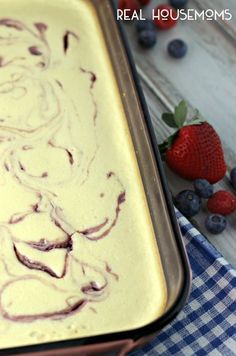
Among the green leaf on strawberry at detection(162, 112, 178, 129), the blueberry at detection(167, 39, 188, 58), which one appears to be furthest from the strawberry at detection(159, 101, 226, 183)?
the blueberry at detection(167, 39, 188, 58)

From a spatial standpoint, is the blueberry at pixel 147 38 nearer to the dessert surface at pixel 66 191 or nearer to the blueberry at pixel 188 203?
the dessert surface at pixel 66 191

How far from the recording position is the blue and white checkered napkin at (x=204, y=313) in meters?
→ 1.60

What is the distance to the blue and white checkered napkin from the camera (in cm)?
160

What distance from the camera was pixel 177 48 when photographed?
7.00 feet

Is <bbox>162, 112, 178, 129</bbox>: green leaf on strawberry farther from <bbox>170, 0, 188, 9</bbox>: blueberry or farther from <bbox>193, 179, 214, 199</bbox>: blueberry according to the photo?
<bbox>170, 0, 188, 9</bbox>: blueberry

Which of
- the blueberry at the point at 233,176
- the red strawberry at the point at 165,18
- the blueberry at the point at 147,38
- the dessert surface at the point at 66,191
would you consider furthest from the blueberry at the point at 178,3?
the blueberry at the point at 233,176

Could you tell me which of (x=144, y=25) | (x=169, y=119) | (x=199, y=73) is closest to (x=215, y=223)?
(x=169, y=119)

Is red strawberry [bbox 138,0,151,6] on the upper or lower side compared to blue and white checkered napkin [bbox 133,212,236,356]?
upper

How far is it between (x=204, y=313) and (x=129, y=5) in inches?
38.9

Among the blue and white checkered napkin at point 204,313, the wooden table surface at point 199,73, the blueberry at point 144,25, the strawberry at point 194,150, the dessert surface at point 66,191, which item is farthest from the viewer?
the blueberry at point 144,25

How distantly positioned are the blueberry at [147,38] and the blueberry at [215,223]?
23.5 inches

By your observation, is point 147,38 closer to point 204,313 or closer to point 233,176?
point 233,176

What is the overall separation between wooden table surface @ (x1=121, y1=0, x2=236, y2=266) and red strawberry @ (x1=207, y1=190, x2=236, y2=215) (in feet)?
0.25

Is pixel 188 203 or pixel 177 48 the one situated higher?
pixel 177 48
